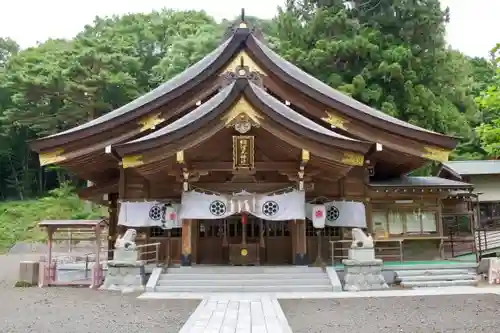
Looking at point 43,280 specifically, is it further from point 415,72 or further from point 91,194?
point 415,72

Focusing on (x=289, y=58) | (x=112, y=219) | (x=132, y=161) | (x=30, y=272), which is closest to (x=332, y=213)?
(x=132, y=161)

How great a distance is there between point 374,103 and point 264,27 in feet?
58.3

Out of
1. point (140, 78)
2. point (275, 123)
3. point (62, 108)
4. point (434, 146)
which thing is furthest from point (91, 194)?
point (140, 78)

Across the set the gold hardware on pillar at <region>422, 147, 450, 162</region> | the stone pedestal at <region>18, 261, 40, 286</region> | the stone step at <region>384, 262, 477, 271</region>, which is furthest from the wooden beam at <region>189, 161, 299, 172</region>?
the stone pedestal at <region>18, 261, 40, 286</region>

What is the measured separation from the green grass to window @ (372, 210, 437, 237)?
2261 centimetres

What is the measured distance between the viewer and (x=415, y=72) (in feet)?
82.7

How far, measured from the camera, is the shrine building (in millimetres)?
11664

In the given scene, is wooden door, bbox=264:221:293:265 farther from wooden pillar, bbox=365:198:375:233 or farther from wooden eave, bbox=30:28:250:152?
wooden eave, bbox=30:28:250:152

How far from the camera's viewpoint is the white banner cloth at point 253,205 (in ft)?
39.3

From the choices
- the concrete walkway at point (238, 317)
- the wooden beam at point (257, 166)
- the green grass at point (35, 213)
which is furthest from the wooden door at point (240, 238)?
the green grass at point (35, 213)

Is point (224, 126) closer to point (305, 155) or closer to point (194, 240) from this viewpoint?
point (305, 155)

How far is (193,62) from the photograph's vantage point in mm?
32562

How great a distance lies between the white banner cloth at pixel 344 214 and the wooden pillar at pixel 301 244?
61cm

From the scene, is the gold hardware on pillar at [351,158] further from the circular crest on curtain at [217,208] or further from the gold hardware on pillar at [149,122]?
the gold hardware on pillar at [149,122]
